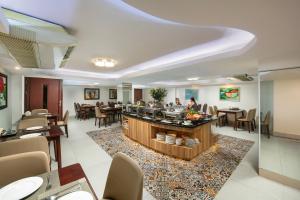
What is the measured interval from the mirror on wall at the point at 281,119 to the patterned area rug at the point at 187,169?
62cm

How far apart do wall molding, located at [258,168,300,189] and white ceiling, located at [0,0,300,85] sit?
6.69 ft

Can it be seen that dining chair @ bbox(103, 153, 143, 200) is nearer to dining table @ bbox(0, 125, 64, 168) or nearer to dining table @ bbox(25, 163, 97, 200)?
dining table @ bbox(25, 163, 97, 200)

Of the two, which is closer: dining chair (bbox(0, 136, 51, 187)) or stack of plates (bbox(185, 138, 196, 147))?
dining chair (bbox(0, 136, 51, 187))

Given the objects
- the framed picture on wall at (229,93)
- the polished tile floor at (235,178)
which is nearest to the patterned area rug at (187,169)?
the polished tile floor at (235,178)

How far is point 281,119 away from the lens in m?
4.89

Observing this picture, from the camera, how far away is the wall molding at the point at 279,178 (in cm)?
228

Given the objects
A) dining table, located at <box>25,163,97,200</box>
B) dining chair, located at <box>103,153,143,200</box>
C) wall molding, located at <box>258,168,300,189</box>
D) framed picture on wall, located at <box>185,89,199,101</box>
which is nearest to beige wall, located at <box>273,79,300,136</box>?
wall molding, located at <box>258,168,300,189</box>

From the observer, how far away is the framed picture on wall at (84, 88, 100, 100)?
10.5 metres

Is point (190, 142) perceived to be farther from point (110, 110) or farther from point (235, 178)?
point (110, 110)

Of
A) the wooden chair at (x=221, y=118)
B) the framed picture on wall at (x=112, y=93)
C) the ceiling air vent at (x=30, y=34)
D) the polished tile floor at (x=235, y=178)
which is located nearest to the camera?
the ceiling air vent at (x=30, y=34)

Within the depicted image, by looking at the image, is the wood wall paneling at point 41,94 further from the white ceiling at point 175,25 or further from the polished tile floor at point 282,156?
the polished tile floor at point 282,156

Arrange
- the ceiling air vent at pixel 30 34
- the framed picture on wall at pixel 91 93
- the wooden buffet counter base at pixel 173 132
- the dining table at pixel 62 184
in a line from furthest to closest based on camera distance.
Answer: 1. the framed picture on wall at pixel 91 93
2. the wooden buffet counter base at pixel 173 132
3. the ceiling air vent at pixel 30 34
4. the dining table at pixel 62 184

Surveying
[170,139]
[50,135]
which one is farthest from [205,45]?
[50,135]

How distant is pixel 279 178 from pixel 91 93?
36.0 ft
